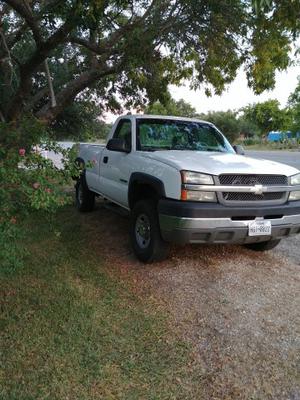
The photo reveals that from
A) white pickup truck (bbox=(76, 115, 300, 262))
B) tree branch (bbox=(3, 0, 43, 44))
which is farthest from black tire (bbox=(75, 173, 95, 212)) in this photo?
tree branch (bbox=(3, 0, 43, 44))

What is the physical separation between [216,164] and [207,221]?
0.71m

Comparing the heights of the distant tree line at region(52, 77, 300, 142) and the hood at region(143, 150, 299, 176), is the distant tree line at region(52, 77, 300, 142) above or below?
above

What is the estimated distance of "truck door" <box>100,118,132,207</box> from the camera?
542cm

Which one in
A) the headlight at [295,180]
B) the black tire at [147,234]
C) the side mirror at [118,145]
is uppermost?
the side mirror at [118,145]

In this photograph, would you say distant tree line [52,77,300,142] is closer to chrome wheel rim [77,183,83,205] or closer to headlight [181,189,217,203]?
chrome wheel rim [77,183,83,205]

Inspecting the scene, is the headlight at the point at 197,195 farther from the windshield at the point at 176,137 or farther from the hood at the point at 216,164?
the windshield at the point at 176,137

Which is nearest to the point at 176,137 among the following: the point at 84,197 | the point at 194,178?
the point at 194,178

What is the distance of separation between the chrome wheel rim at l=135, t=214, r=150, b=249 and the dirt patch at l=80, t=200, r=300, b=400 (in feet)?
0.88

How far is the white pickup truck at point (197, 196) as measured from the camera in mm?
4074

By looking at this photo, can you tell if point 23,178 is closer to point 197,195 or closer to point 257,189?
point 197,195

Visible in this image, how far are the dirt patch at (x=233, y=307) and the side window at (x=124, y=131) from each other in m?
1.47

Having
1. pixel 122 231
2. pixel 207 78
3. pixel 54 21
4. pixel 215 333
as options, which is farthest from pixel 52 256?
pixel 207 78

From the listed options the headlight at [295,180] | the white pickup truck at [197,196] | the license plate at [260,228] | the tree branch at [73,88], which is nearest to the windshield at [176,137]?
the white pickup truck at [197,196]

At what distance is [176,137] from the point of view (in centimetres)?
573
